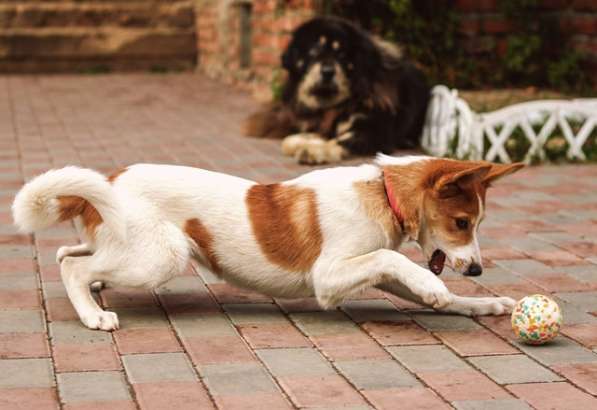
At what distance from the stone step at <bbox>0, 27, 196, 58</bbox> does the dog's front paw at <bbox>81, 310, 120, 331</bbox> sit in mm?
10752

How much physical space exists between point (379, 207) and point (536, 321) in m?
0.66

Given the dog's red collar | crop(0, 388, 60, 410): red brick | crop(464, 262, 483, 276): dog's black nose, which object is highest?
the dog's red collar

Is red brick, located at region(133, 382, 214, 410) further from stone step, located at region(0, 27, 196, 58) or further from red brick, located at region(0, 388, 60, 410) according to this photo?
stone step, located at region(0, 27, 196, 58)

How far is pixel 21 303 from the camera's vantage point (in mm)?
3984

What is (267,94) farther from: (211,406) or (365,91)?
(211,406)

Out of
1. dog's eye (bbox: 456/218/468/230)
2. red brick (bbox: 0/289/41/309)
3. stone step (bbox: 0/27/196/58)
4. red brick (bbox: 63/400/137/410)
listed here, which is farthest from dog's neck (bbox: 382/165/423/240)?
stone step (bbox: 0/27/196/58)

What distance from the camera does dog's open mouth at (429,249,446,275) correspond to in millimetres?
3830

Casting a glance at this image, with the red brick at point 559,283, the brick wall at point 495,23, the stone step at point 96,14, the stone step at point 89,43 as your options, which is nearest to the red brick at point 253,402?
the red brick at point 559,283

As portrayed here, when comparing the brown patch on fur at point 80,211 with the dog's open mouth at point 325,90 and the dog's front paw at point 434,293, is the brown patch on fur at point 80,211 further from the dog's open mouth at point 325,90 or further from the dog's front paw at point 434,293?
the dog's open mouth at point 325,90

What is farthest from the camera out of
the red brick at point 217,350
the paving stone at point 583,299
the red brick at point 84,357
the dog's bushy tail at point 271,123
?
the dog's bushy tail at point 271,123

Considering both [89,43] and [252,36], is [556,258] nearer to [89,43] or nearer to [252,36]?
[252,36]

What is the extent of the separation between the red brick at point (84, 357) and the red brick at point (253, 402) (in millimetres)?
443

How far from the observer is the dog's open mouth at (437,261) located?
3.83 meters

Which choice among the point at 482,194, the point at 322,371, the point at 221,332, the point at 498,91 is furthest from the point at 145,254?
the point at 498,91
